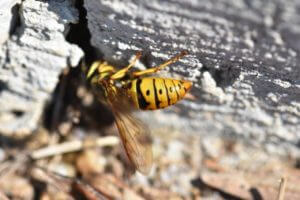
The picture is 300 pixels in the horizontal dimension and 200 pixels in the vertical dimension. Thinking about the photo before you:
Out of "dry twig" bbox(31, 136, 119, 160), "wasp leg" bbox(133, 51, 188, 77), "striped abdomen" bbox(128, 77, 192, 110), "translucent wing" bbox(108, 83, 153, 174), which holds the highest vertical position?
→ "wasp leg" bbox(133, 51, 188, 77)

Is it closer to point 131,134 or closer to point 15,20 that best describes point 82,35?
point 15,20

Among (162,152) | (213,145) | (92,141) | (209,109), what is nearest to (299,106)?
(209,109)

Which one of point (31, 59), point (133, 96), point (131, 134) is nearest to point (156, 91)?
point (133, 96)

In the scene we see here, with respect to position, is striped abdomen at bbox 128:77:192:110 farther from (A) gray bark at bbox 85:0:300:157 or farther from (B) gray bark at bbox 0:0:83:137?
(B) gray bark at bbox 0:0:83:137

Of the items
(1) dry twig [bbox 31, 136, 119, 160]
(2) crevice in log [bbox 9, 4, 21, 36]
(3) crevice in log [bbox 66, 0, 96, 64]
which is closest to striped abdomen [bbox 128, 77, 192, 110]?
(3) crevice in log [bbox 66, 0, 96, 64]

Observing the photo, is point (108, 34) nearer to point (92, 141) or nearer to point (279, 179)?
point (92, 141)
